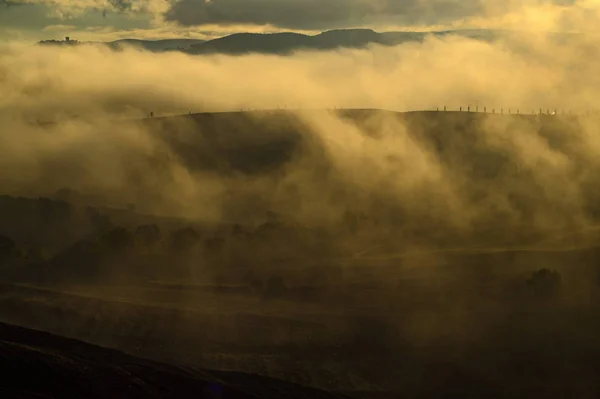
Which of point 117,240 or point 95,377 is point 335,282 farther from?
point 95,377

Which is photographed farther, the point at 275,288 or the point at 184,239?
the point at 184,239

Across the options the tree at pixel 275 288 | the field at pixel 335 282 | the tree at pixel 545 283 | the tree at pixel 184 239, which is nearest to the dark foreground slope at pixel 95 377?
the field at pixel 335 282

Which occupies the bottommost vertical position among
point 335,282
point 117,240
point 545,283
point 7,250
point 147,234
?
point 335,282

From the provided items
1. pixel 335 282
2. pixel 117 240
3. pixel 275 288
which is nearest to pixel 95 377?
pixel 275 288

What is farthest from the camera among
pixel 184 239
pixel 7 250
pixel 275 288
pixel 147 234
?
pixel 147 234

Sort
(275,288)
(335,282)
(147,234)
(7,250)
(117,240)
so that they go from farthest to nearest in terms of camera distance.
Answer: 1. (147,234)
2. (117,240)
3. (7,250)
4. (335,282)
5. (275,288)

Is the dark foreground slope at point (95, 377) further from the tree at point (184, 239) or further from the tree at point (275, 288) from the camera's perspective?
the tree at point (184, 239)

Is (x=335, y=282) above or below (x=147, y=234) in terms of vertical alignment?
below

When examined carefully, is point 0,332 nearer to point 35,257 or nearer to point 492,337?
point 492,337

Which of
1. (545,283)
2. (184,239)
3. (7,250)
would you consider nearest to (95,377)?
(545,283)

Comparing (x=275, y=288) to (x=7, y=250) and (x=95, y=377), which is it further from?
(x=95, y=377)
